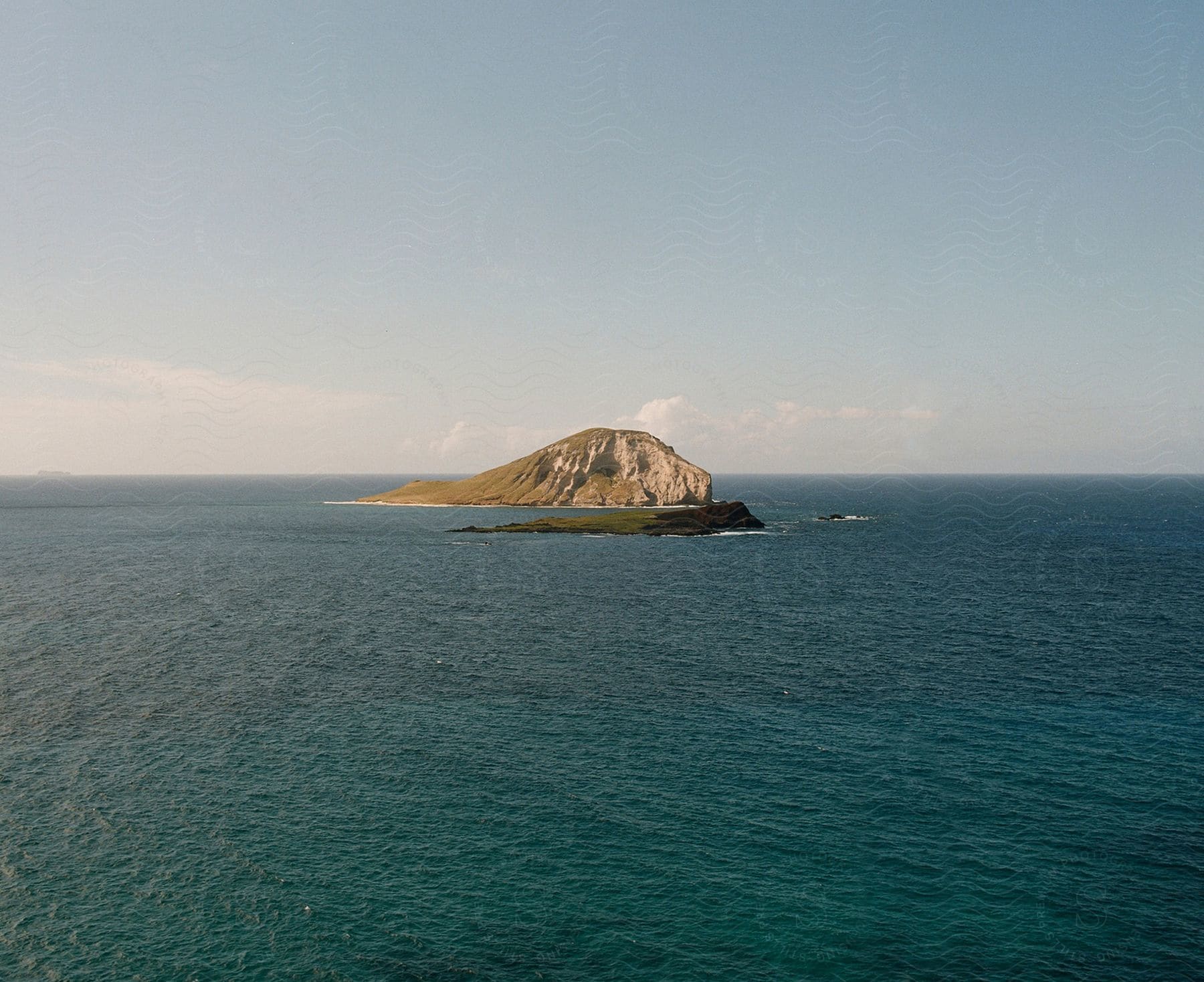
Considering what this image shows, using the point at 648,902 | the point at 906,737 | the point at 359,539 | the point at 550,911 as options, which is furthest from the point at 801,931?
the point at 359,539

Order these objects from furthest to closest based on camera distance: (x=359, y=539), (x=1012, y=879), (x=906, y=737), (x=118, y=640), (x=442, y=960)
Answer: (x=359, y=539), (x=118, y=640), (x=906, y=737), (x=1012, y=879), (x=442, y=960)

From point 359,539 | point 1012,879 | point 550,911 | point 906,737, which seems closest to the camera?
point 550,911

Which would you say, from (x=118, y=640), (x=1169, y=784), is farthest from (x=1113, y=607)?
(x=118, y=640)

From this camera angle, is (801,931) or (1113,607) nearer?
(801,931)

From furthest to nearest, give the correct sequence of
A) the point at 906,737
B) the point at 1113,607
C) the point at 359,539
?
the point at 359,539
the point at 1113,607
the point at 906,737

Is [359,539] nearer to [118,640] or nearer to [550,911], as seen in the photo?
[118,640]

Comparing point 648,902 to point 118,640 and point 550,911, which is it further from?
point 118,640
